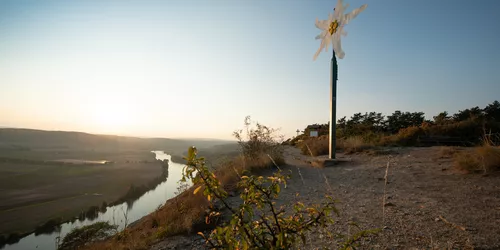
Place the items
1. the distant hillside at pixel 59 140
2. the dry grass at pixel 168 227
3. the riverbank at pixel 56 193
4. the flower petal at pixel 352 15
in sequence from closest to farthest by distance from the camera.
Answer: the dry grass at pixel 168 227 < the flower petal at pixel 352 15 < the riverbank at pixel 56 193 < the distant hillside at pixel 59 140

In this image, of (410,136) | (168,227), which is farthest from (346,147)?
(168,227)

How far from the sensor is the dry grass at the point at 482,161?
193 inches

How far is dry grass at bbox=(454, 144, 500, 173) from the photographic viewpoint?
490cm

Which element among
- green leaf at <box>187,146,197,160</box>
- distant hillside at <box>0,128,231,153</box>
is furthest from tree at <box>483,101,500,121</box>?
distant hillside at <box>0,128,231,153</box>

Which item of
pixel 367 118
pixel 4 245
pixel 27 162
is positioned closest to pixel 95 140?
pixel 27 162

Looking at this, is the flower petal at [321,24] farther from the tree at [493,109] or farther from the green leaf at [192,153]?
the tree at [493,109]

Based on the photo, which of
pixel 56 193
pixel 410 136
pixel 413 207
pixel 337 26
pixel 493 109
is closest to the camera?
pixel 413 207

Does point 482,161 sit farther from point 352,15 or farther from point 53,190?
point 53,190

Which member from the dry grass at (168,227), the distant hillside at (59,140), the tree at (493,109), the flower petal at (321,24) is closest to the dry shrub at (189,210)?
the dry grass at (168,227)

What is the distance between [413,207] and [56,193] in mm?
35406

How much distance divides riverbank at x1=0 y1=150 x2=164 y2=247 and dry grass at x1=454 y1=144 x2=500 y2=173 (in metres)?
22.9

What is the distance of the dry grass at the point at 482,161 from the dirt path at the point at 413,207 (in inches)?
10.6

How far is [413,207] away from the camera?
3.54 metres

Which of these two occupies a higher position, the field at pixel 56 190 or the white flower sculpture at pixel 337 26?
the white flower sculpture at pixel 337 26
